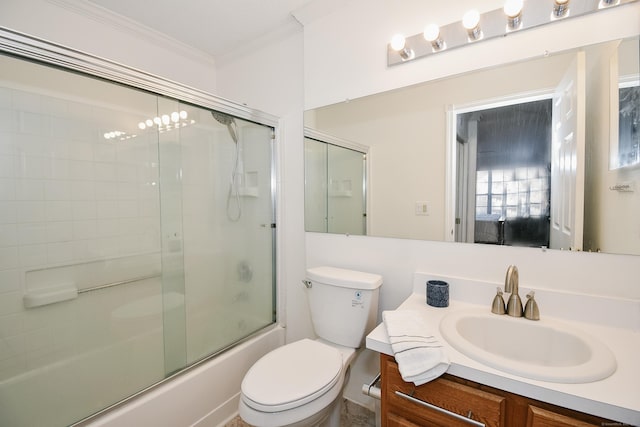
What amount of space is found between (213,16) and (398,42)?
3.81 ft

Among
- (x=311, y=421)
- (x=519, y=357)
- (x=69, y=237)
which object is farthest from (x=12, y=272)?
(x=519, y=357)

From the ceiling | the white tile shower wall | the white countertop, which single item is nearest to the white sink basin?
the white countertop

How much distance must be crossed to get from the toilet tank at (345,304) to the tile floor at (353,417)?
48cm

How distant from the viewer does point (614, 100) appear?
962 millimetres

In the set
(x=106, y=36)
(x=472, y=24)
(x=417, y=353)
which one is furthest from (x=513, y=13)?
(x=106, y=36)

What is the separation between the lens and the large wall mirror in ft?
3.17

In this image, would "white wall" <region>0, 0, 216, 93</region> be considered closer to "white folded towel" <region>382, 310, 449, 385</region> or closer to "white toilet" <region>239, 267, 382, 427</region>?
"white toilet" <region>239, 267, 382, 427</region>

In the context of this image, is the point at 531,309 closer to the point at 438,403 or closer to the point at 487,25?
the point at 438,403

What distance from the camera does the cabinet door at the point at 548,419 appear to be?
66 centimetres

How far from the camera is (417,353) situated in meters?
0.83

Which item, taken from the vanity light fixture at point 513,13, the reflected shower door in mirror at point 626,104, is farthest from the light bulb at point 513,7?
the reflected shower door in mirror at point 626,104

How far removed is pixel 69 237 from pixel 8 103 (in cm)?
66

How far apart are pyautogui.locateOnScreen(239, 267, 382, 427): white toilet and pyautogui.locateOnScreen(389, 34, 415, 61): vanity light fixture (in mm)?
1081

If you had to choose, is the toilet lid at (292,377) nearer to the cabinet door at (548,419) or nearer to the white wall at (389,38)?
the cabinet door at (548,419)
